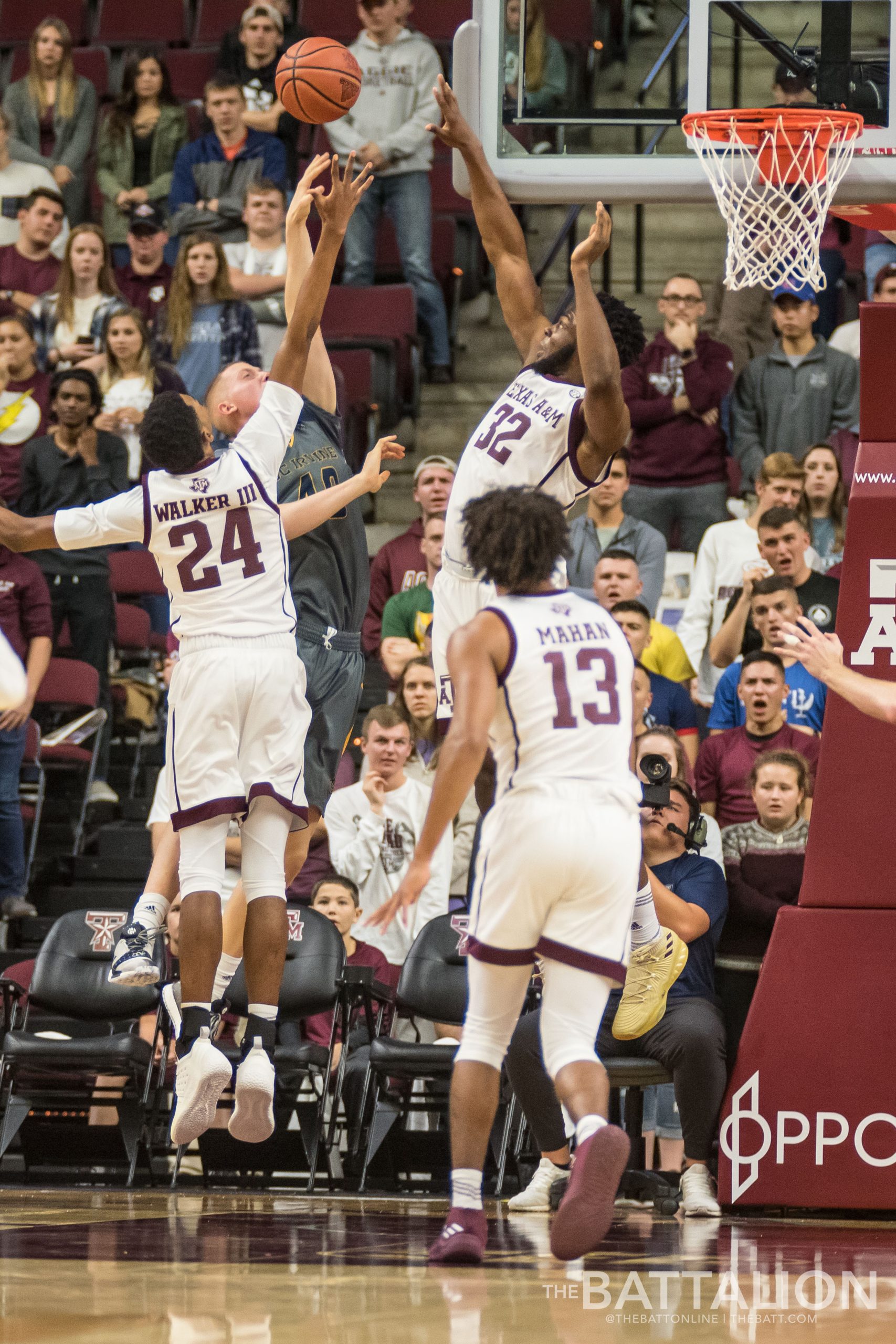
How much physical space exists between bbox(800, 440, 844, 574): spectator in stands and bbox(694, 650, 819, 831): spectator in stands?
136cm

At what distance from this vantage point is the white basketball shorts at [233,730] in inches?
259

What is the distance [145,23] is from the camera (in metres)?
16.3

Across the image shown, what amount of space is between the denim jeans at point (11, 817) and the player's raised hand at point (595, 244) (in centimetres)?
482

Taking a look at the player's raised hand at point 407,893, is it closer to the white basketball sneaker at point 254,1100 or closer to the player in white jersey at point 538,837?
the player in white jersey at point 538,837

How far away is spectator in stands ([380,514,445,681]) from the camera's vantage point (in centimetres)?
1034

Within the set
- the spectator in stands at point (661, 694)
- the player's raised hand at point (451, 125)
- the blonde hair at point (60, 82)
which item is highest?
the blonde hair at point (60, 82)

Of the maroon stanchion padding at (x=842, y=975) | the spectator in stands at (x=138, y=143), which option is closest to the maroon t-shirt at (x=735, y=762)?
the maroon stanchion padding at (x=842, y=975)

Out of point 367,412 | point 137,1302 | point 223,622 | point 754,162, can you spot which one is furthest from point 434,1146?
point 367,412

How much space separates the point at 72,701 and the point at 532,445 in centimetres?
497

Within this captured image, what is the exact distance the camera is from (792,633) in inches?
266

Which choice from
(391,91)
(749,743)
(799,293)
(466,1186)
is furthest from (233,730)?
(391,91)

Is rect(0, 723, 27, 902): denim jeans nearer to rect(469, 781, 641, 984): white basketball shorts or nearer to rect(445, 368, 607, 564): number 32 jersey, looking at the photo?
rect(445, 368, 607, 564): number 32 jersey

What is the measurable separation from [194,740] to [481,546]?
5.29ft

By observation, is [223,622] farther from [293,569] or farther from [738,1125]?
[738,1125]
